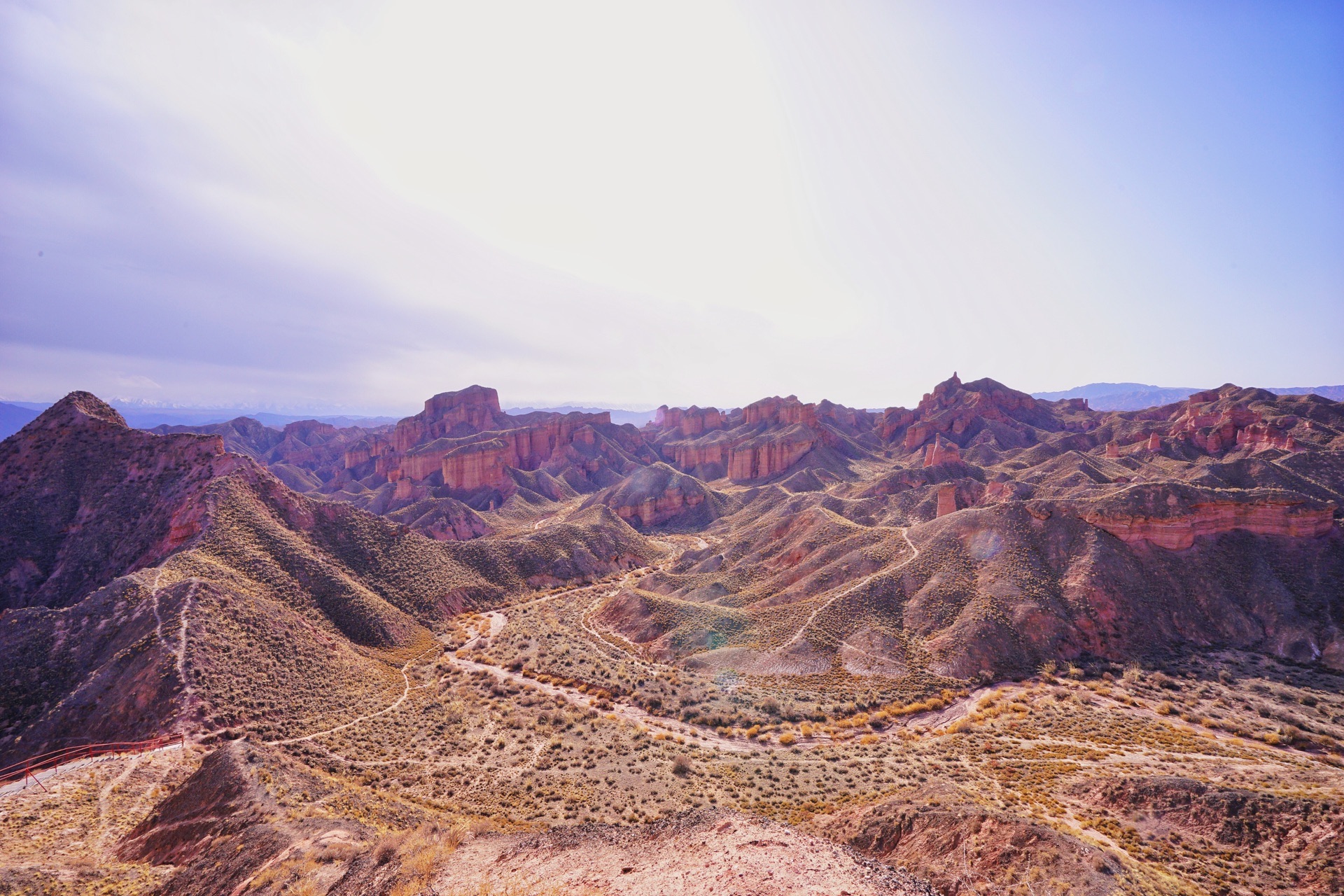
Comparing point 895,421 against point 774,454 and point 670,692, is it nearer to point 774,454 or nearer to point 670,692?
point 774,454

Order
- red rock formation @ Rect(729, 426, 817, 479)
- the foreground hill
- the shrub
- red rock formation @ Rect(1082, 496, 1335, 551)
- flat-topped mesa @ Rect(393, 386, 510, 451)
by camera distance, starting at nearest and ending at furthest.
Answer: the shrub → the foreground hill → red rock formation @ Rect(1082, 496, 1335, 551) → red rock formation @ Rect(729, 426, 817, 479) → flat-topped mesa @ Rect(393, 386, 510, 451)

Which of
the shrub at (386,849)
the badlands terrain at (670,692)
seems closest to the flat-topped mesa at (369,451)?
the badlands terrain at (670,692)

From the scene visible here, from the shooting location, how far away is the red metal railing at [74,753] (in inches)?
891

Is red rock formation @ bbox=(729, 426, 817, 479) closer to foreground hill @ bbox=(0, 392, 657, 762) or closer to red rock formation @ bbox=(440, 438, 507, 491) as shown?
red rock formation @ bbox=(440, 438, 507, 491)

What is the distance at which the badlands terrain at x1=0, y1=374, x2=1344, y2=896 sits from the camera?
15969 mm

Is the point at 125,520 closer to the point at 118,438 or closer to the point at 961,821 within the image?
the point at 118,438

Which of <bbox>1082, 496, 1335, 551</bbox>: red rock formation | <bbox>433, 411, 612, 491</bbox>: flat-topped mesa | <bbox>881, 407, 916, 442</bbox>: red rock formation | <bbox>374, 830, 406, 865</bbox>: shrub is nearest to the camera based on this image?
<bbox>374, 830, 406, 865</bbox>: shrub

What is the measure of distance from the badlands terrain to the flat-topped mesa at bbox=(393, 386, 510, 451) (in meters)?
104

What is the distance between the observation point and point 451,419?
16150 centimetres

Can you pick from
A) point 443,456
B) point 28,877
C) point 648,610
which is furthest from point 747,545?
point 443,456

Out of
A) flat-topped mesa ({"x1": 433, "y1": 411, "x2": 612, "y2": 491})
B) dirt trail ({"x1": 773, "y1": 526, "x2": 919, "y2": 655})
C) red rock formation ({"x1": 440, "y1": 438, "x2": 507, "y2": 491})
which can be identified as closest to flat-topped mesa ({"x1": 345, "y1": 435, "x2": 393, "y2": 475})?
flat-topped mesa ({"x1": 433, "y1": 411, "x2": 612, "y2": 491})

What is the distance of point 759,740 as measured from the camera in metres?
30.2

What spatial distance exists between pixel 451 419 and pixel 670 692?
5840 inches

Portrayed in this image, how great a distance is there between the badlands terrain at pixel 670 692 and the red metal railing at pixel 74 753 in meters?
0.52
